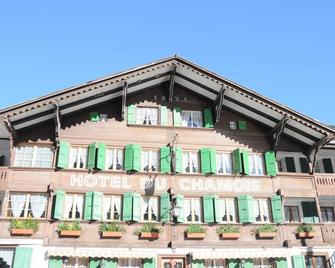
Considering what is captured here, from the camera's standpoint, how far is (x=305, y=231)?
20984 millimetres

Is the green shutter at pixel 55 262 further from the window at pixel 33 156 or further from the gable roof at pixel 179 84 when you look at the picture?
the gable roof at pixel 179 84

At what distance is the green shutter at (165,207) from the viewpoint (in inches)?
802

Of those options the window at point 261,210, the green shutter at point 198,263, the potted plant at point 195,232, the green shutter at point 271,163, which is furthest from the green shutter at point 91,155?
the green shutter at point 271,163

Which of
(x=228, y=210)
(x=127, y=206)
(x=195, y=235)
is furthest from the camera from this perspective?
(x=228, y=210)

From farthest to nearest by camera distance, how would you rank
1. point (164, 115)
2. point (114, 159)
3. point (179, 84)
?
point (179, 84) → point (164, 115) → point (114, 159)

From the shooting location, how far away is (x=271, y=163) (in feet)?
73.6

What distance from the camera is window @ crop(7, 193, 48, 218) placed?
19656mm

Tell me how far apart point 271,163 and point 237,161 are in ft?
6.24

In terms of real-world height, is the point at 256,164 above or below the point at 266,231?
above

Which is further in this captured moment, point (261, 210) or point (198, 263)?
point (261, 210)

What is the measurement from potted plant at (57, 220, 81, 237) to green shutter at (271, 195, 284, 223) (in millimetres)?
9700

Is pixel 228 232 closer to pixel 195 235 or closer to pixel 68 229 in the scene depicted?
pixel 195 235

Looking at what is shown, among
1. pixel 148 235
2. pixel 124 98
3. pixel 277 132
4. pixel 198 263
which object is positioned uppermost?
pixel 124 98

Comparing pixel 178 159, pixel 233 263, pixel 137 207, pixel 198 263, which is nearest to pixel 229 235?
pixel 233 263
